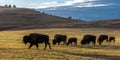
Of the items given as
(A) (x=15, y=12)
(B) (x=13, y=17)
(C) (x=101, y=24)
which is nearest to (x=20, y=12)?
(A) (x=15, y=12)

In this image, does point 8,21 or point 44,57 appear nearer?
point 44,57

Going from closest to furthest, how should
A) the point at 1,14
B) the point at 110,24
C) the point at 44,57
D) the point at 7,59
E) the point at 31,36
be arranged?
the point at 7,59 < the point at 44,57 < the point at 31,36 < the point at 110,24 < the point at 1,14

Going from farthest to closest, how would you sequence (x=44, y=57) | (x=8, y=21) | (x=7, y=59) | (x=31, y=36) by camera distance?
(x=8, y=21) < (x=31, y=36) < (x=44, y=57) < (x=7, y=59)

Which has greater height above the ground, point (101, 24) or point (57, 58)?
point (57, 58)

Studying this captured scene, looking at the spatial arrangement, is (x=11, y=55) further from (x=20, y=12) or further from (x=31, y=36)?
(x=20, y=12)

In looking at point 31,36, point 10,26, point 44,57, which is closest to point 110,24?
point 10,26

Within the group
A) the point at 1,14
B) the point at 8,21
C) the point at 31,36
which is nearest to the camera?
the point at 31,36

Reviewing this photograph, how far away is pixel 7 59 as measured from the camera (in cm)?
2648

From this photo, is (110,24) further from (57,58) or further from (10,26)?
(57,58)

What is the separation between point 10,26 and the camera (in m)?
125

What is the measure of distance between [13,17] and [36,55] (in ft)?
400

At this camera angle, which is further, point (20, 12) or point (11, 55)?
point (20, 12)

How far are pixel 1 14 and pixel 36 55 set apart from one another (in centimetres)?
12672

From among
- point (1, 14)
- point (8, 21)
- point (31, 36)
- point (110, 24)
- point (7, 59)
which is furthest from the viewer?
point (1, 14)
